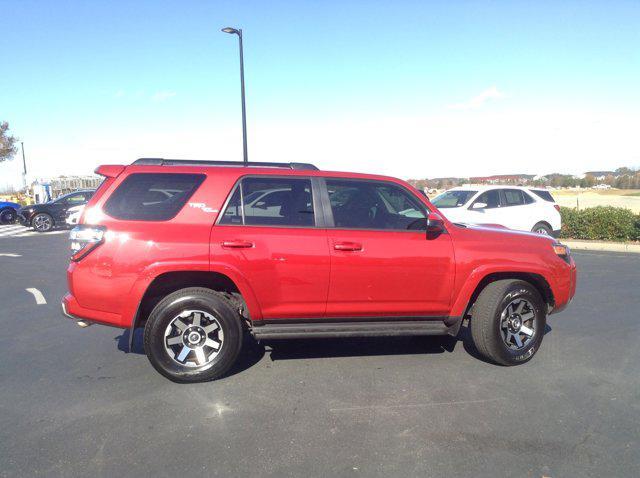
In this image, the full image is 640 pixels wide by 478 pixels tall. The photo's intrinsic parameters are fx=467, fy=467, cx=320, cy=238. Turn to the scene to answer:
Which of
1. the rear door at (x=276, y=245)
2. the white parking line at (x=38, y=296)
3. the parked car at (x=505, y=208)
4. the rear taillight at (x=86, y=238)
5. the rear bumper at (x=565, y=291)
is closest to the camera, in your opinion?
the rear taillight at (x=86, y=238)

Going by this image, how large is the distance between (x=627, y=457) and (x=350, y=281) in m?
2.28

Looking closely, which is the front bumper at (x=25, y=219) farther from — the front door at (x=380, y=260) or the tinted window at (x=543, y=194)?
the tinted window at (x=543, y=194)

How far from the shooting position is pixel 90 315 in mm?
3955

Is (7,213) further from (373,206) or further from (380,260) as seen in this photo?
(380,260)

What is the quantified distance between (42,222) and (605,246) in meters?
19.0

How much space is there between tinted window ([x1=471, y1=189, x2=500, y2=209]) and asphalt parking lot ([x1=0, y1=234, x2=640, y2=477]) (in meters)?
6.89

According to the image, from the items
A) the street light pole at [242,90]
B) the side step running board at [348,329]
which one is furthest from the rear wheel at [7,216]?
the side step running board at [348,329]

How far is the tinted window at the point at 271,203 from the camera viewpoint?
411cm

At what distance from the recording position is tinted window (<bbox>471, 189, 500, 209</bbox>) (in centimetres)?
1203

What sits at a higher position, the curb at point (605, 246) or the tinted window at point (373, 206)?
the tinted window at point (373, 206)

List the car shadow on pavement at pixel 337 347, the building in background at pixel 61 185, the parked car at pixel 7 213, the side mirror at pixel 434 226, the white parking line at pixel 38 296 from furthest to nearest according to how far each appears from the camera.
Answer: the building in background at pixel 61 185, the parked car at pixel 7 213, the white parking line at pixel 38 296, the car shadow on pavement at pixel 337 347, the side mirror at pixel 434 226

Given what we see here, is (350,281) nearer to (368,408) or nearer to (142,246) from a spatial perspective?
(368,408)

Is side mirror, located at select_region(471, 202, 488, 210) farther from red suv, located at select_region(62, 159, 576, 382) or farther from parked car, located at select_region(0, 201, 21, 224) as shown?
parked car, located at select_region(0, 201, 21, 224)

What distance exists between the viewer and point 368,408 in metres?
3.60
